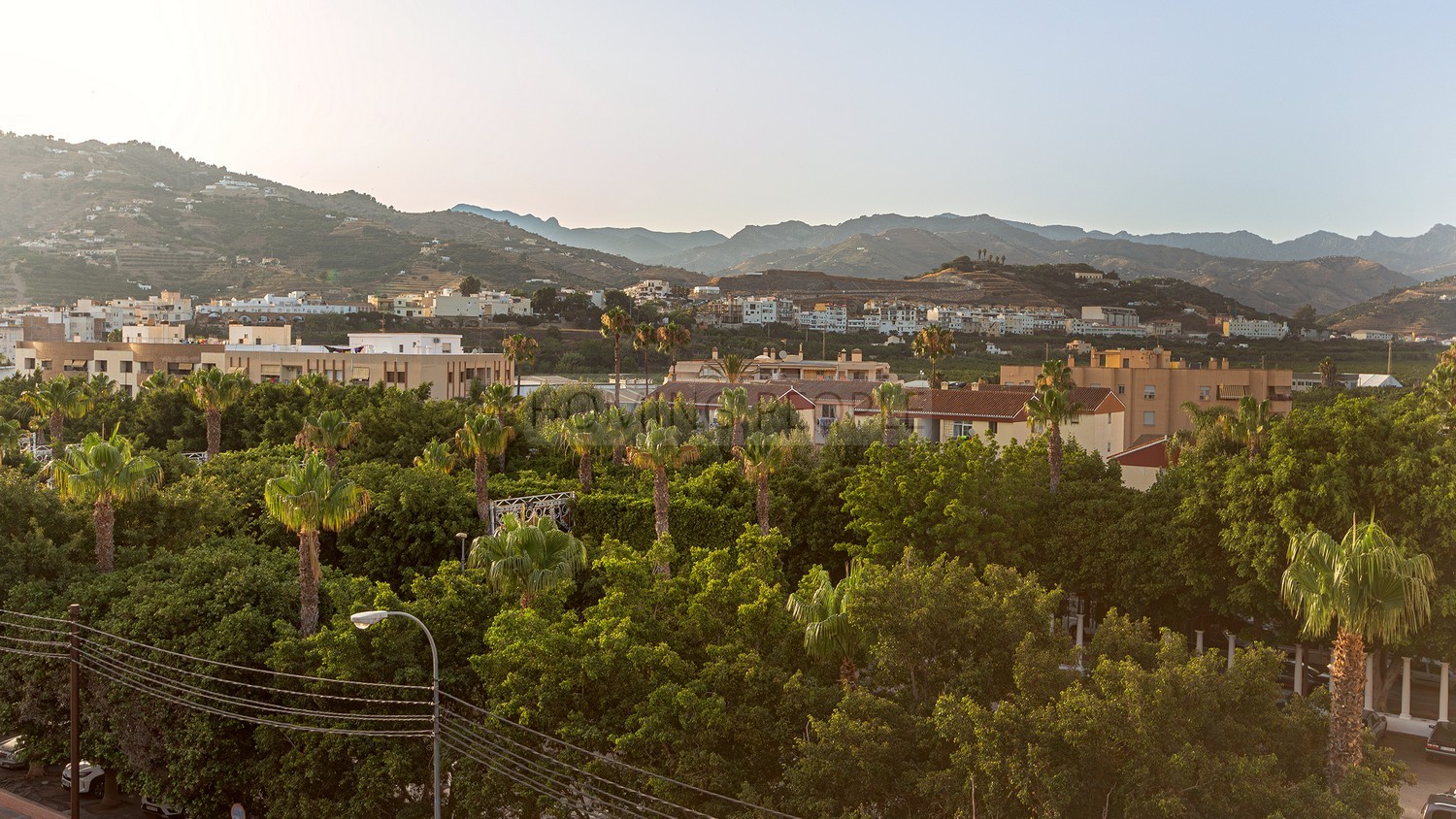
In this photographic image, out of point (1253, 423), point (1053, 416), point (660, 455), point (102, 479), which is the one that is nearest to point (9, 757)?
point (102, 479)

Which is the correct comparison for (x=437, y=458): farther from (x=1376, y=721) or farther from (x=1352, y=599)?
A: (x=1352, y=599)

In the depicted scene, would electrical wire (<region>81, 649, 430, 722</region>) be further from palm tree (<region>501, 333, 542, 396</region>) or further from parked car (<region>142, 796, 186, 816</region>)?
palm tree (<region>501, 333, 542, 396</region>)

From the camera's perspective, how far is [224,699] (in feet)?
72.8

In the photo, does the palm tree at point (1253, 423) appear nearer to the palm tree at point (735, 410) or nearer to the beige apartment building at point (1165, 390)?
the palm tree at point (735, 410)

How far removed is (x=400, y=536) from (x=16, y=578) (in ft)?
37.3

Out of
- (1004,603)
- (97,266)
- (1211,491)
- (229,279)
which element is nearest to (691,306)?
(229,279)

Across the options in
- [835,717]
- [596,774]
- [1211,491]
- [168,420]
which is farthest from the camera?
[168,420]

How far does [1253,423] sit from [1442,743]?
432 inches

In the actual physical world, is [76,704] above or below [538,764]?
below

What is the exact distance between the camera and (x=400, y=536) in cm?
3550

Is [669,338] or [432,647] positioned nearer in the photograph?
[432,647]

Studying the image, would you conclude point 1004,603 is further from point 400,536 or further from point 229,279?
point 229,279

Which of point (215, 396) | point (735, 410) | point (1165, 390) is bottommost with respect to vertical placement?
point (735, 410)

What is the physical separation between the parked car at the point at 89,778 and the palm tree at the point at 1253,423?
1323 inches
